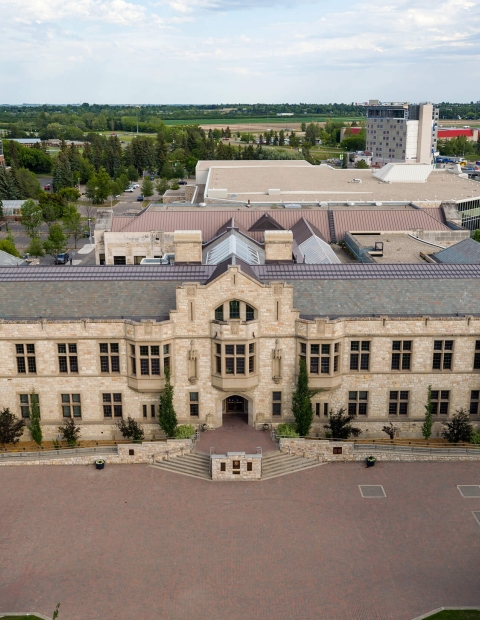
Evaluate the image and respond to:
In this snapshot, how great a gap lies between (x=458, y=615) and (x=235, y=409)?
2395cm

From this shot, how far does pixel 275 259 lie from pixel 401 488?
24.2 m

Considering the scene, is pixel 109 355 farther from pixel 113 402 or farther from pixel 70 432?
pixel 70 432

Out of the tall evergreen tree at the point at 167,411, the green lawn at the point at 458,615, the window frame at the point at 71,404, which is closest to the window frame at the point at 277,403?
the tall evergreen tree at the point at 167,411

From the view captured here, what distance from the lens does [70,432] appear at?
1957 inches

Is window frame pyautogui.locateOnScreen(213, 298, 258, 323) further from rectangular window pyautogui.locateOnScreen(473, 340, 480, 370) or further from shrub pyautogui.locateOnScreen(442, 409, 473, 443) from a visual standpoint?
shrub pyautogui.locateOnScreen(442, 409, 473, 443)

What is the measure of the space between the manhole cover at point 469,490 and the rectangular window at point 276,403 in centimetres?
1373

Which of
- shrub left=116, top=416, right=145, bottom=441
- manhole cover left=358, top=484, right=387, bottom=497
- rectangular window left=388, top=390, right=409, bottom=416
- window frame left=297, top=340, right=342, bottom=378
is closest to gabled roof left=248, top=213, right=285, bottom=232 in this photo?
window frame left=297, top=340, right=342, bottom=378

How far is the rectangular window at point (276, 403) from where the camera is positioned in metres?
50.7

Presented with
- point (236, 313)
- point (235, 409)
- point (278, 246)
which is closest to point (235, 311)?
point (236, 313)

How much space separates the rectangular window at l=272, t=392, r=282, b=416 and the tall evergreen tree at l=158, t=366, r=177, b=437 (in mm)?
7499

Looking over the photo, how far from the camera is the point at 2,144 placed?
19112 centimetres

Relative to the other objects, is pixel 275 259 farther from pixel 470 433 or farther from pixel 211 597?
pixel 211 597

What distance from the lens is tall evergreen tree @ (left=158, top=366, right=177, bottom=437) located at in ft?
159

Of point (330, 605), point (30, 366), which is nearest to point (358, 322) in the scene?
point (330, 605)
